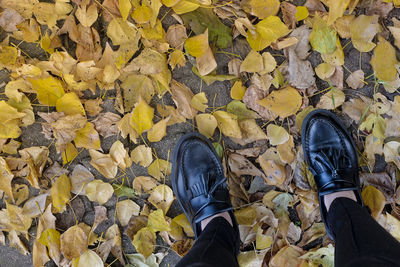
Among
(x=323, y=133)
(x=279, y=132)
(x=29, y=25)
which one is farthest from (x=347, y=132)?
(x=29, y=25)

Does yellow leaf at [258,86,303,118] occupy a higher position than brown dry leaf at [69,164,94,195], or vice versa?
yellow leaf at [258,86,303,118]

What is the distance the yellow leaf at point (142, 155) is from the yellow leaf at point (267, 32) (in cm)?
54

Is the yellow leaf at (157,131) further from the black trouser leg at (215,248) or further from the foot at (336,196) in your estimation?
the foot at (336,196)

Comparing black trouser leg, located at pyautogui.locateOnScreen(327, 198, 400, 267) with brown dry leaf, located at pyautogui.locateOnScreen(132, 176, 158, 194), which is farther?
brown dry leaf, located at pyautogui.locateOnScreen(132, 176, 158, 194)

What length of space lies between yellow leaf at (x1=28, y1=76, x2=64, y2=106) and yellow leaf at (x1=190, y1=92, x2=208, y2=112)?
0.47 m

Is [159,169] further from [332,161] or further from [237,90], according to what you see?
[332,161]

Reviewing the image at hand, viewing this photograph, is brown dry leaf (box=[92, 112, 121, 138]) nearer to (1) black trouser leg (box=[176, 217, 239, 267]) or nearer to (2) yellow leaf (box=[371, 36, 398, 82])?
(1) black trouser leg (box=[176, 217, 239, 267])

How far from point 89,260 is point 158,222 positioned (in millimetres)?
291

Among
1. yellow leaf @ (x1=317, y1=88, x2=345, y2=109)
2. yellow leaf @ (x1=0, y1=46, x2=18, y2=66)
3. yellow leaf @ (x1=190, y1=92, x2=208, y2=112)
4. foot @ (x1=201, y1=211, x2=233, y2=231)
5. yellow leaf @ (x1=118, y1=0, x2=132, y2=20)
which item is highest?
yellow leaf @ (x1=118, y1=0, x2=132, y2=20)

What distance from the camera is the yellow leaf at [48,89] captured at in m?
1.12

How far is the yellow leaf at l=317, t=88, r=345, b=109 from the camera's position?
46.1 inches

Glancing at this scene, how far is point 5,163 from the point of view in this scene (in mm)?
1157

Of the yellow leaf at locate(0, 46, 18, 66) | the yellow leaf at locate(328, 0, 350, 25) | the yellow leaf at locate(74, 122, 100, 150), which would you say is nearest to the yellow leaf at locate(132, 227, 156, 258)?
the yellow leaf at locate(74, 122, 100, 150)

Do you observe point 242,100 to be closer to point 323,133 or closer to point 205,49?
point 205,49
